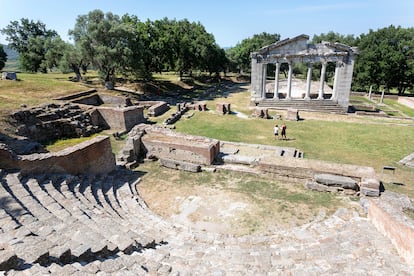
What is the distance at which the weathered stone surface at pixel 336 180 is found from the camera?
1241cm

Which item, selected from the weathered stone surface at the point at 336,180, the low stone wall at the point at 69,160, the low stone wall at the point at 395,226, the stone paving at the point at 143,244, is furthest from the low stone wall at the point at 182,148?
the low stone wall at the point at 395,226

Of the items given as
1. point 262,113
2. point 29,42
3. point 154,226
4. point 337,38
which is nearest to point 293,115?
point 262,113

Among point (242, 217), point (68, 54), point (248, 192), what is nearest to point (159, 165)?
point (248, 192)

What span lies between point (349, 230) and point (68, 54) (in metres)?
36.8

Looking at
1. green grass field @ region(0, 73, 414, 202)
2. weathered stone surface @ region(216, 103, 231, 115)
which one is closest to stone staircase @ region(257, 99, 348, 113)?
green grass field @ region(0, 73, 414, 202)

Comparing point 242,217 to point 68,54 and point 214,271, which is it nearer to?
point 214,271

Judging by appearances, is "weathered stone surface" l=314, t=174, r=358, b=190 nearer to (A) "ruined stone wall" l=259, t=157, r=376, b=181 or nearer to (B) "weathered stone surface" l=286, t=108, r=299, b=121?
(A) "ruined stone wall" l=259, t=157, r=376, b=181

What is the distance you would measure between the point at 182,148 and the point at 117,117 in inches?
399

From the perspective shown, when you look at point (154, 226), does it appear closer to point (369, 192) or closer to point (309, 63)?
point (369, 192)

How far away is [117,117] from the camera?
23.7m

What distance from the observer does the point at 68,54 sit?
34625 mm

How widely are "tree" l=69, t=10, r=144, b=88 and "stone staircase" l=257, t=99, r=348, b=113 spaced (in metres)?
18.5

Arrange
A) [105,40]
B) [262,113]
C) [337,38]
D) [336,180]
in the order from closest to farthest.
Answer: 1. [336,180]
2. [262,113]
3. [105,40]
4. [337,38]

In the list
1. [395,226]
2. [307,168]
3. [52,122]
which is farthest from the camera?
[52,122]
